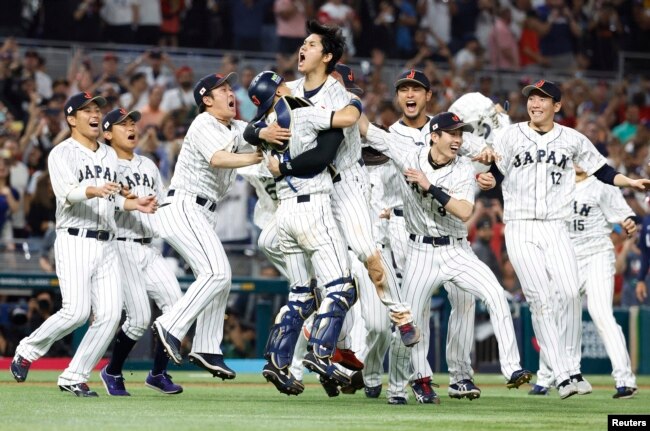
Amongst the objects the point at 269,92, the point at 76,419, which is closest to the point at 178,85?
the point at 269,92

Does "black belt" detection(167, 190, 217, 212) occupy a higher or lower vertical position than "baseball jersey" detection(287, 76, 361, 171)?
lower

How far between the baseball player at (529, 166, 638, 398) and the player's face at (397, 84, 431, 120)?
8.02ft

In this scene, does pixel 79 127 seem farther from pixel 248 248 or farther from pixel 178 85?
pixel 178 85

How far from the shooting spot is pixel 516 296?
16.2m

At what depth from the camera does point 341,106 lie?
9.02 metres

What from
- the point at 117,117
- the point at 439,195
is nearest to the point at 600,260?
the point at 439,195

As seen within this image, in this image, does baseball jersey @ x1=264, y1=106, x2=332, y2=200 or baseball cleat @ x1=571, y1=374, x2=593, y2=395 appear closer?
baseball jersey @ x1=264, y1=106, x2=332, y2=200

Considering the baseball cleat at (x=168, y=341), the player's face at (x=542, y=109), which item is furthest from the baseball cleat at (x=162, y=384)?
the player's face at (x=542, y=109)

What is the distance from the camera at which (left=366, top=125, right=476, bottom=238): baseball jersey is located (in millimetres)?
9406

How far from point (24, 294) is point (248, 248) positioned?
292cm

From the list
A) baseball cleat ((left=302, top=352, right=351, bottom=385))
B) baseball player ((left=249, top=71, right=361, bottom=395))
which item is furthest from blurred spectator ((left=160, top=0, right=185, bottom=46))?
baseball cleat ((left=302, top=352, right=351, bottom=385))

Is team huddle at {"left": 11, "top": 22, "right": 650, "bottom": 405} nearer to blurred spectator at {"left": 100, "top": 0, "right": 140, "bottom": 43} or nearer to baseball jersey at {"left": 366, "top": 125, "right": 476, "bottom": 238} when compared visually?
baseball jersey at {"left": 366, "top": 125, "right": 476, "bottom": 238}

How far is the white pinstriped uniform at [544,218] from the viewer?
10086mm

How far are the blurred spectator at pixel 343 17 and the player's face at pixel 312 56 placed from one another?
413 inches
